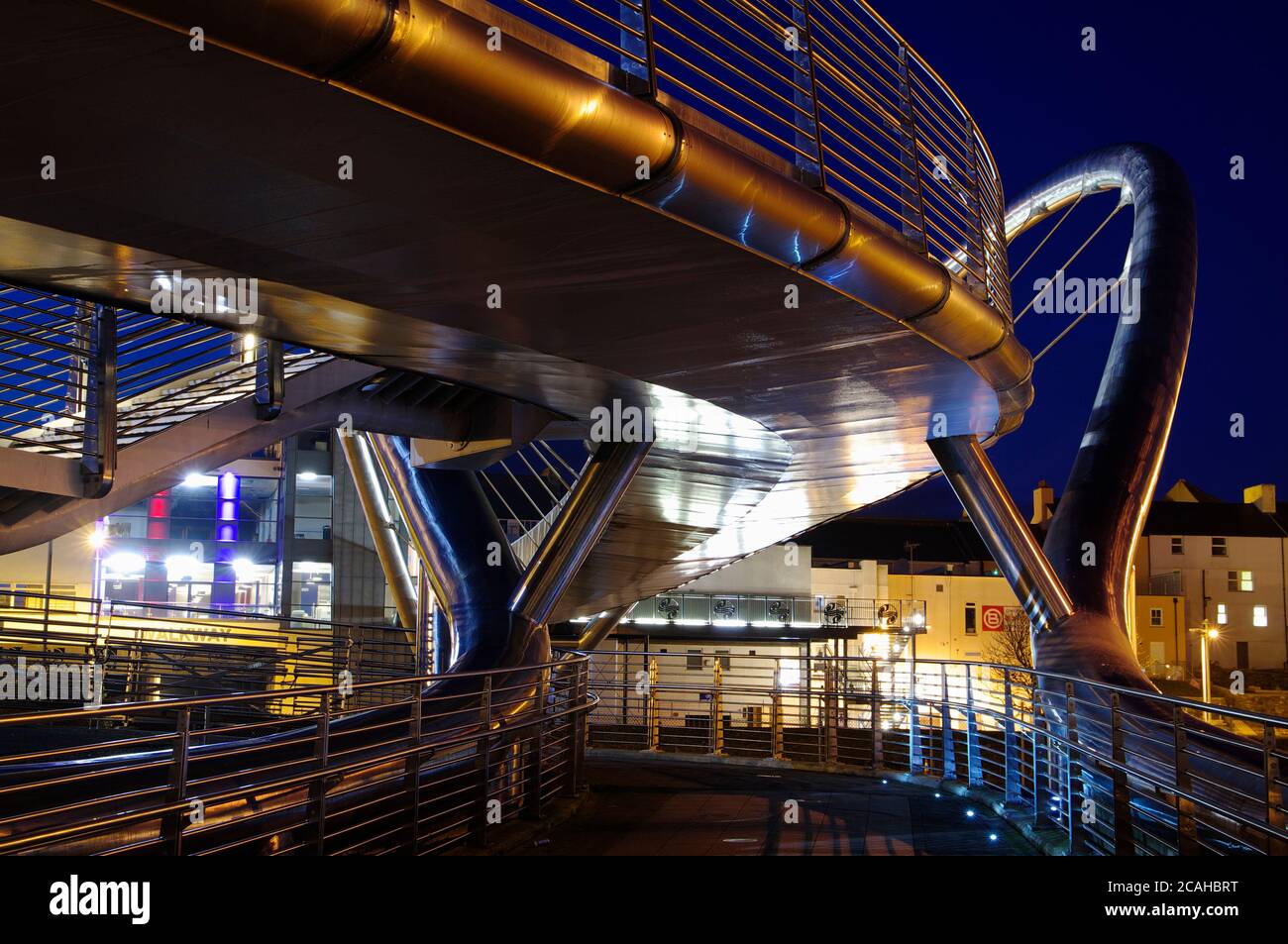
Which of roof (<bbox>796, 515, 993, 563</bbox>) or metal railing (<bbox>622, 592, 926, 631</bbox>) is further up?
roof (<bbox>796, 515, 993, 563</bbox>)

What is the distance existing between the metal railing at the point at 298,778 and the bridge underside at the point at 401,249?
212 centimetres

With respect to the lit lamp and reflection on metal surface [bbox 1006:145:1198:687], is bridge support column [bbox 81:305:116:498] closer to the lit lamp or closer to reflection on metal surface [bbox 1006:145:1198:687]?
reflection on metal surface [bbox 1006:145:1198:687]

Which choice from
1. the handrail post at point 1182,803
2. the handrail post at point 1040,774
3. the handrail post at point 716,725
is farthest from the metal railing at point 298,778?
the handrail post at point 1182,803

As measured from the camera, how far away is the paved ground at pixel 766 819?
28.4 feet

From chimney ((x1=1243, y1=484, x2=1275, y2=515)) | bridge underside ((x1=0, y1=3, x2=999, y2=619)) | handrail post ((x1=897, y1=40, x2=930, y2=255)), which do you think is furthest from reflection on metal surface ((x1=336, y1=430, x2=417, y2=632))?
chimney ((x1=1243, y1=484, x2=1275, y2=515))

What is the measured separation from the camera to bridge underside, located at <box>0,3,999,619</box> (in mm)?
4020

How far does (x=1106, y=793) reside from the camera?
7.59 metres

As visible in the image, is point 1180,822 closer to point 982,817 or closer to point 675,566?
point 982,817

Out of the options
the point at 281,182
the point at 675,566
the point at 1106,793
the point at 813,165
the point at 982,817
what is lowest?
the point at 982,817

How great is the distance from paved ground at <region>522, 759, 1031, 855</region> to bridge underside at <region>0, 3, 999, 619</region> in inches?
141

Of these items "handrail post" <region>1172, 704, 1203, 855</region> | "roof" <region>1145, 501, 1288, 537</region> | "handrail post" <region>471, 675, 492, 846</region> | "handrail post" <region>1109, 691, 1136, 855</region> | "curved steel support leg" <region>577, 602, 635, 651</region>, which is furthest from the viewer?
"roof" <region>1145, 501, 1288, 537</region>

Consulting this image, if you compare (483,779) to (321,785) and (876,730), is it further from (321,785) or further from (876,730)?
(876,730)

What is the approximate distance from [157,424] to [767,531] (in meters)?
13.2
